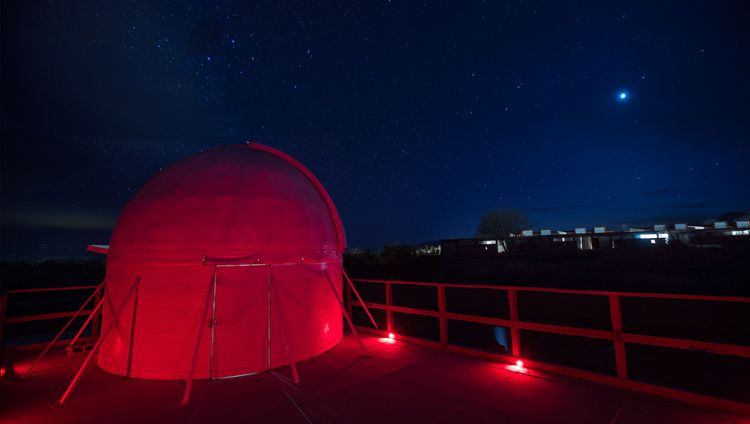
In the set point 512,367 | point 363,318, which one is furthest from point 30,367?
point 363,318

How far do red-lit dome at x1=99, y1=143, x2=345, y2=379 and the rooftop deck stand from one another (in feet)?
1.49

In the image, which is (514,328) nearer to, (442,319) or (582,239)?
(442,319)

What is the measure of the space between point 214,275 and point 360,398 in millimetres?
3634

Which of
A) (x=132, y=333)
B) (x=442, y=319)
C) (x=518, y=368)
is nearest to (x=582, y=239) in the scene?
(x=442, y=319)

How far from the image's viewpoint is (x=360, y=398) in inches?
204

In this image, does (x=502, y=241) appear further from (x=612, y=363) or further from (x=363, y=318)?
(x=612, y=363)

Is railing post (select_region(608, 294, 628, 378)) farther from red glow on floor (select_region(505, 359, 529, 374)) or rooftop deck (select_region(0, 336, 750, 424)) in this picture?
red glow on floor (select_region(505, 359, 529, 374))

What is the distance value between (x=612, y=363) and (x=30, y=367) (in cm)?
1670

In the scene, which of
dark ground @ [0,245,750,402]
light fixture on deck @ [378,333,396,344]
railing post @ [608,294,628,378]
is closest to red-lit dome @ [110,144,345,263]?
light fixture on deck @ [378,333,396,344]

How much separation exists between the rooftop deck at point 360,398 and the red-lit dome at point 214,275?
454 mm

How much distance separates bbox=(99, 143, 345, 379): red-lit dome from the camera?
6359 mm

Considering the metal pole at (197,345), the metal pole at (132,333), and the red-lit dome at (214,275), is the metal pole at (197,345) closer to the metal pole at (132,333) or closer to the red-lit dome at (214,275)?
the red-lit dome at (214,275)

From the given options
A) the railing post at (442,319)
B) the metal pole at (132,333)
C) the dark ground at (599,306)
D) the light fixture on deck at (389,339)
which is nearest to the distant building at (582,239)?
the dark ground at (599,306)

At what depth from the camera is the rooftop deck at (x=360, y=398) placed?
449cm
